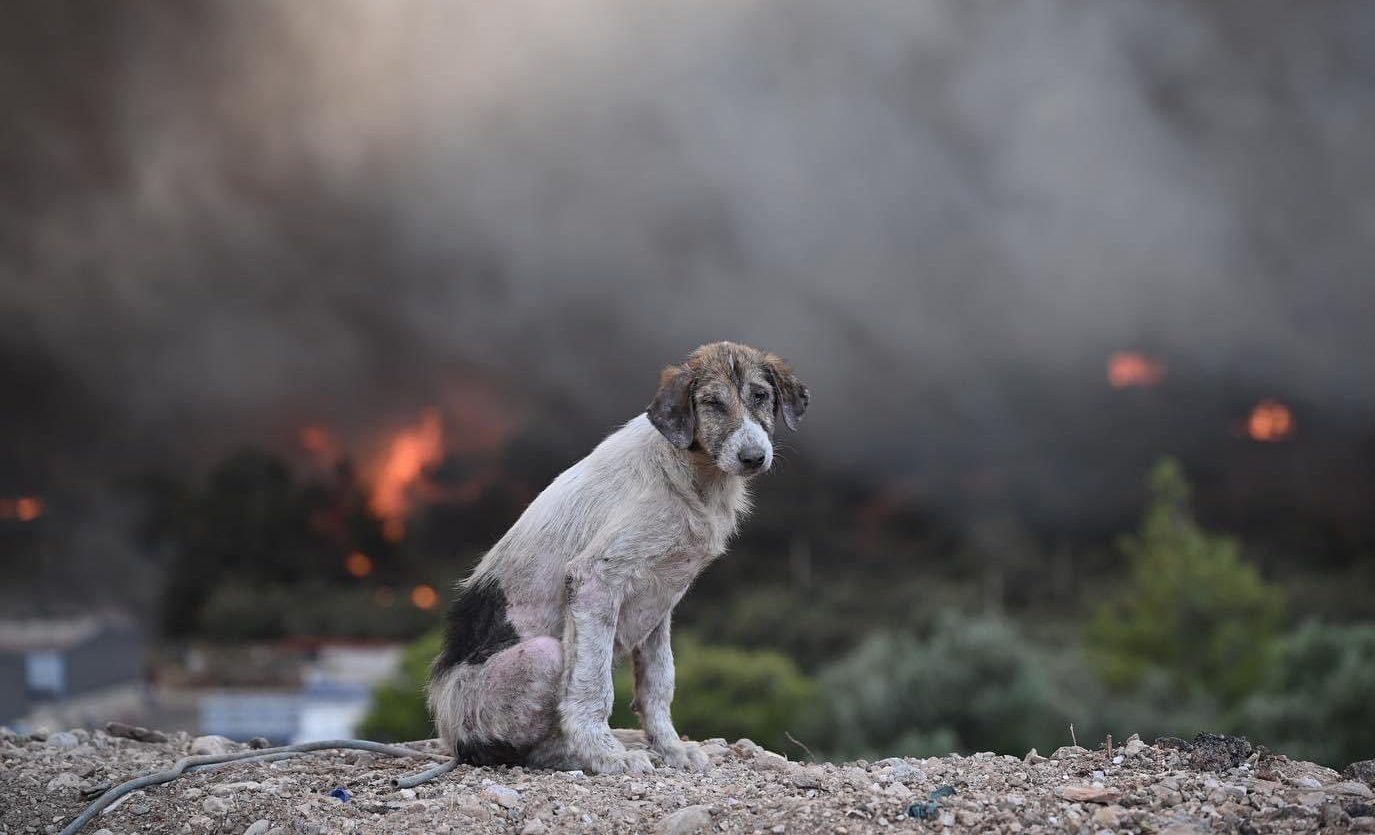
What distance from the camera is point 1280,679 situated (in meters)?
33.1

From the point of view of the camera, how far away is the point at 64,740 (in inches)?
372

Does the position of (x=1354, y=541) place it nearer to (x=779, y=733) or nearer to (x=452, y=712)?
(x=779, y=733)

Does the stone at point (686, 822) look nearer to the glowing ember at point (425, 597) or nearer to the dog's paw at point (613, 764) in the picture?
the dog's paw at point (613, 764)

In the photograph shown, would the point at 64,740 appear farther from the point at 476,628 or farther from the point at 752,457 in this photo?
the point at 752,457

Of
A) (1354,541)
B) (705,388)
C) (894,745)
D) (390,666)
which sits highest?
(1354,541)

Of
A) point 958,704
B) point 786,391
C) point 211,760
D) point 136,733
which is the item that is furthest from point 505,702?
point 958,704

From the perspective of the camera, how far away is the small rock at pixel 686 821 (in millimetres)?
6484

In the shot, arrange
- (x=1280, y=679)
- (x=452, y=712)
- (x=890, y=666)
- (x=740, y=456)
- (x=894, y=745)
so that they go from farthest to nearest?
(x=890, y=666)
(x=1280, y=679)
(x=894, y=745)
(x=452, y=712)
(x=740, y=456)

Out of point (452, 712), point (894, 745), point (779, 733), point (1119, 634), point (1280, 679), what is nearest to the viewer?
point (452, 712)

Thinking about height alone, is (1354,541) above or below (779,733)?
above

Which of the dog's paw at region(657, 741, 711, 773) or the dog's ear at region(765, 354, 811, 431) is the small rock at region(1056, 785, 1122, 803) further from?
the dog's ear at region(765, 354, 811, 431)

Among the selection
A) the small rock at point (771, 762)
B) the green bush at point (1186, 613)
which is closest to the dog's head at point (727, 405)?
the small rock at point (771, 762)

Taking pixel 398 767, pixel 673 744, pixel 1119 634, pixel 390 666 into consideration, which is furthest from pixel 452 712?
pixel 1119 634

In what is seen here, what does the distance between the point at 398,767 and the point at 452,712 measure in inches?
30.9
